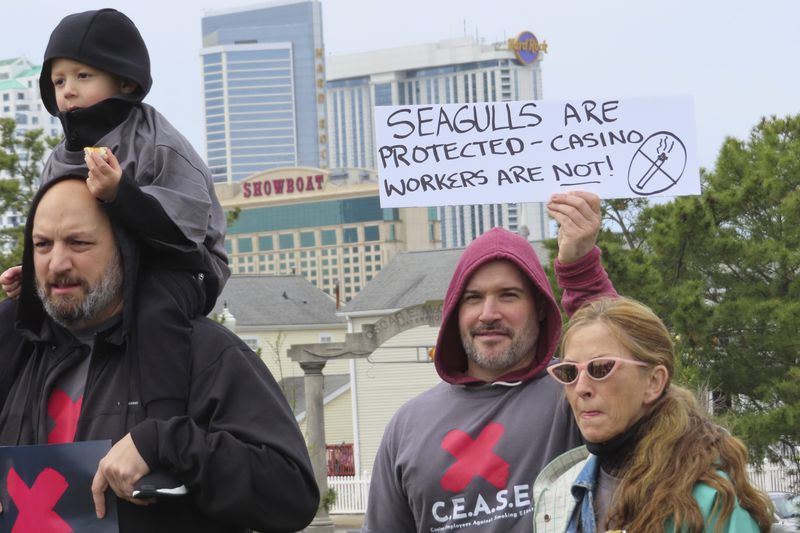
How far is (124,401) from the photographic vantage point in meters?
3.39

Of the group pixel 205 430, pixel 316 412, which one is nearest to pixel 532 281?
pixel 205 430

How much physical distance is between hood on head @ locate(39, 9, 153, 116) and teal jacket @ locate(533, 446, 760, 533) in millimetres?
1480

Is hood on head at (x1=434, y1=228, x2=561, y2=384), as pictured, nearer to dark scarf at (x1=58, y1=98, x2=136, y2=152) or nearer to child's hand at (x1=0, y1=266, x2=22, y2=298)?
dark scarf at (x1=58, y1=98, x2=136, y2=152)

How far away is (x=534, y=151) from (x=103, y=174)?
6.19 feet

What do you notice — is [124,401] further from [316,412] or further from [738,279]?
[316,412]

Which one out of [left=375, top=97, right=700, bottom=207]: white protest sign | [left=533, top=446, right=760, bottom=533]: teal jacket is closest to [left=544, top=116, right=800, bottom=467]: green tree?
[left=375, top=97, right=700, bottom=207]: white protest sign

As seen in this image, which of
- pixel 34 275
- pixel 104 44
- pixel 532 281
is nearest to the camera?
pixel 34 275

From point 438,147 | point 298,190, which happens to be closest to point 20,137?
point 438,147

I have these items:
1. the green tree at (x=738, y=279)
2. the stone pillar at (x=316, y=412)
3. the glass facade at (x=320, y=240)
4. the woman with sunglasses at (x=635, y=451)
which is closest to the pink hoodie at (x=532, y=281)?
the woman with sunglasses at (x=635, y=451)

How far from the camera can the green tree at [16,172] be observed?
20703 millimetres

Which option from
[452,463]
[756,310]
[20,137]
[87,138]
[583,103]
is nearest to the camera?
[87,138]

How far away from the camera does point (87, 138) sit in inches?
148

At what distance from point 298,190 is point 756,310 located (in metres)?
171

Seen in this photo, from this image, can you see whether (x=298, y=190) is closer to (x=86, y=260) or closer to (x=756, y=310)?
(x=756, y=310)
